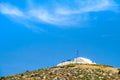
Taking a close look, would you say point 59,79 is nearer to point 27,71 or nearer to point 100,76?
point 100,76

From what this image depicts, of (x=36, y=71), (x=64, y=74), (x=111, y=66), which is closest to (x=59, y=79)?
(x=64, y=74)

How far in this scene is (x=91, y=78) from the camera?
69688 mm

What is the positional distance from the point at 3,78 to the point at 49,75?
899 centimetres

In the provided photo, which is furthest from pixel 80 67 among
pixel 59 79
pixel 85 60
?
pixel 85 60

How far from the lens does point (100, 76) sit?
71.7 meters

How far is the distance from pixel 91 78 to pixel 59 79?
489 cm

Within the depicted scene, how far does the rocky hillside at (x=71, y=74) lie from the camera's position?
7062cm

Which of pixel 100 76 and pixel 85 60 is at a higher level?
pixel 85 60

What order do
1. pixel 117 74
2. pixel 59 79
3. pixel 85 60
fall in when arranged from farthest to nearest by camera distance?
pixel 85 60
pixel 117 74
pixel 59 79

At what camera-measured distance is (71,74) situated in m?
72.1

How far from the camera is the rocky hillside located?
70.6 m

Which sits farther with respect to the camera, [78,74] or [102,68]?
[102,68]

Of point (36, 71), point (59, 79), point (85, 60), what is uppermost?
point (85, 60)

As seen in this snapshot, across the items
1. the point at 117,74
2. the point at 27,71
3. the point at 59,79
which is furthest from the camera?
the point at 27,71
